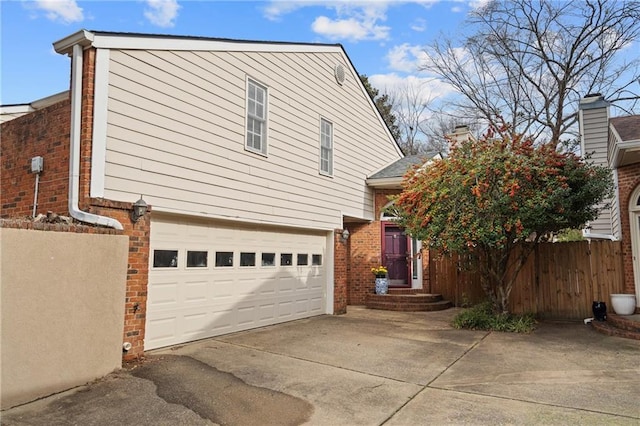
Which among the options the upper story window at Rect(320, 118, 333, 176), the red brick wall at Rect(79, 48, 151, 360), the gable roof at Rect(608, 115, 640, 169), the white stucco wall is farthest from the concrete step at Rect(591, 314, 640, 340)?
the white stucco wall

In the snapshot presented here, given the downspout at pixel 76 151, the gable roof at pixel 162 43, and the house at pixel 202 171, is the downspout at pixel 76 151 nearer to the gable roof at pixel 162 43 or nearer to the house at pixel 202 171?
the house at pixel 202 171

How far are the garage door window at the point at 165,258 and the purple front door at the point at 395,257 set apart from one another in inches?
297

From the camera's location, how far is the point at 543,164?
26.2 ft

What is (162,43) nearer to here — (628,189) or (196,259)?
(196,259)

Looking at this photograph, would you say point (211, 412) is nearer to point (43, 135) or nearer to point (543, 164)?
point (43, 135)

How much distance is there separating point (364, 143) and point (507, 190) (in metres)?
5.87

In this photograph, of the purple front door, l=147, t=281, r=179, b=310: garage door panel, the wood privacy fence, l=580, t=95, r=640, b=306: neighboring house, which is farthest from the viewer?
the purple front door

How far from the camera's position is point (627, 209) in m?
9.11

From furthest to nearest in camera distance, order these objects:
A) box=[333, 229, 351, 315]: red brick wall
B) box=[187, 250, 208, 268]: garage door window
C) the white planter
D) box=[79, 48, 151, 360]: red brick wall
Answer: box=[333, 229, 351, 315]: red brick wall
the white planter
box=[187, 250, 208, 268]: garage door window
box=[79, 48, 151, 360]: red brick wall

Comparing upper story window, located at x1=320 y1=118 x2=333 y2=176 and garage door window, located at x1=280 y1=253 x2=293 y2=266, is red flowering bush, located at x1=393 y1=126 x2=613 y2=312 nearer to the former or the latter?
upper story window, located at x1=320 y1=118 x2=333 y2=176

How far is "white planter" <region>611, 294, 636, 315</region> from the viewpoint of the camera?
861 cm

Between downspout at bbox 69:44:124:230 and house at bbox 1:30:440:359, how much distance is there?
0.02 metres

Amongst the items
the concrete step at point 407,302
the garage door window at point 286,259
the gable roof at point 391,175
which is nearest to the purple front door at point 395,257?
the concrete step at point 407,302

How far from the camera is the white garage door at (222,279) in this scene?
21.7 feet
